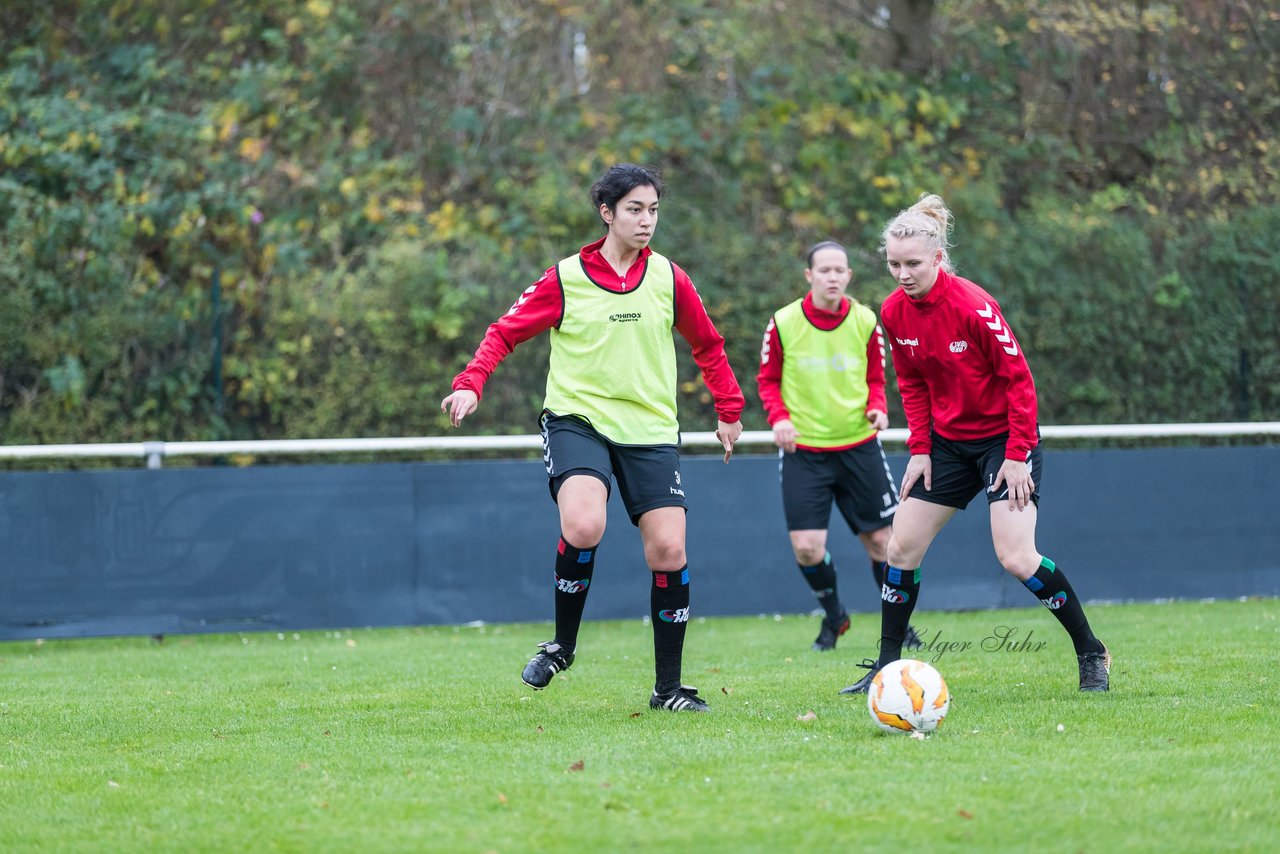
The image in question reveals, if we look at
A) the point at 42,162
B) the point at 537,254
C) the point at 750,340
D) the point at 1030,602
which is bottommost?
the point at 1030,602

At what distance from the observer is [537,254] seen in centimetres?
1305

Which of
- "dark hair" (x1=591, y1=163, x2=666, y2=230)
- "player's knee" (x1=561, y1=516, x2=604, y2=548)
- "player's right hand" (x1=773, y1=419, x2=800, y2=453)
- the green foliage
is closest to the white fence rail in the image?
the green foliage

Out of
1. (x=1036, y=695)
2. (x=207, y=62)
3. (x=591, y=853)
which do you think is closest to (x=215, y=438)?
(x=207, y=62)

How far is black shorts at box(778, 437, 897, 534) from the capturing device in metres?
8.13

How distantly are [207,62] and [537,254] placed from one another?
4548 mm

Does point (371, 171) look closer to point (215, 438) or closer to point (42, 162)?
point (42, 162)

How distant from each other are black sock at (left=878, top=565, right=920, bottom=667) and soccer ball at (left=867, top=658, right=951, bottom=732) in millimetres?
1051

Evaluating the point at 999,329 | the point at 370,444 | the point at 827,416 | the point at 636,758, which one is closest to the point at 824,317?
the point at 827,416

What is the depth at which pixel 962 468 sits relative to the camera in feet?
19.6

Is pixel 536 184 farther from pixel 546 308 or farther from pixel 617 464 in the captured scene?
pixel 617 464

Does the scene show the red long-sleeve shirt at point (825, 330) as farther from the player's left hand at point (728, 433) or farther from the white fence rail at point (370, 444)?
the player's left hand at point (728, 433)

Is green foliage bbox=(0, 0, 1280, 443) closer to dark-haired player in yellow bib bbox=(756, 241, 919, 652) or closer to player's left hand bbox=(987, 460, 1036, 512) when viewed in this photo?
dark-haired player in yellow bib bbox=(756, 241, 919, 652)

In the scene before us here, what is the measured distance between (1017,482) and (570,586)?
5.84 feet

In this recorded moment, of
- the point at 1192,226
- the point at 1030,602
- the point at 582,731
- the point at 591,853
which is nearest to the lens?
the point at 591,853
